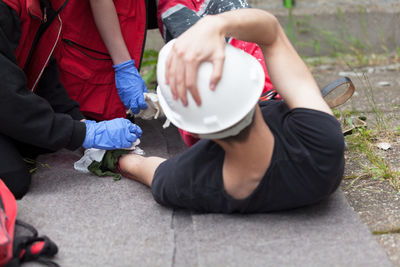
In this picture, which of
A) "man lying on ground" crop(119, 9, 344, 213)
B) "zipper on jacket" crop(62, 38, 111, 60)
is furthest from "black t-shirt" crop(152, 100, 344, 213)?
"zipper on jacket" crop(62, 38, 111, 60)

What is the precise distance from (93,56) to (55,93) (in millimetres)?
276

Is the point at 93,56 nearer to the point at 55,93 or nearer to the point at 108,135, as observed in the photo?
the point at 55,93

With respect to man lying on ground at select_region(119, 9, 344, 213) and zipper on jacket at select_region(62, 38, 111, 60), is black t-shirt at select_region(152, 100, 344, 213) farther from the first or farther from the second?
zipper on jacket at select_region(62, 38, 111, 60)

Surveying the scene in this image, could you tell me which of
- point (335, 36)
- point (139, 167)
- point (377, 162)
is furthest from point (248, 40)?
point (335, 36)

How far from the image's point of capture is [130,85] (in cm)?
238

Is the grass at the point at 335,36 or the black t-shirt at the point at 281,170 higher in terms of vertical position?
the black t-shirt at the point at 281,170

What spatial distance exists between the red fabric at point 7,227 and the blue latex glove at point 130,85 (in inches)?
30.9

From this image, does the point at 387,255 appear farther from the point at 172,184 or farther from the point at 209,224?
the point at 172,184

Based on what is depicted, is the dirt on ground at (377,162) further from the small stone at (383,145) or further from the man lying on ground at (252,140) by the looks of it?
the man lying on ground at (252,140)

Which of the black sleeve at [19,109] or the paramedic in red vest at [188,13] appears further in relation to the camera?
the paramedic in red vest at [188,13]

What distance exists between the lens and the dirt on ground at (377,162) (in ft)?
5.57

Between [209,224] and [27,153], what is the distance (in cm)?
103

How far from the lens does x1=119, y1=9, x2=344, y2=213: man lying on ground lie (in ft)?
4.60

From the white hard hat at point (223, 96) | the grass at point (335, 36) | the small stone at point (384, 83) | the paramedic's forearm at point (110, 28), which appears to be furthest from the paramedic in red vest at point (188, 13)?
the grass at point (335, 36)
